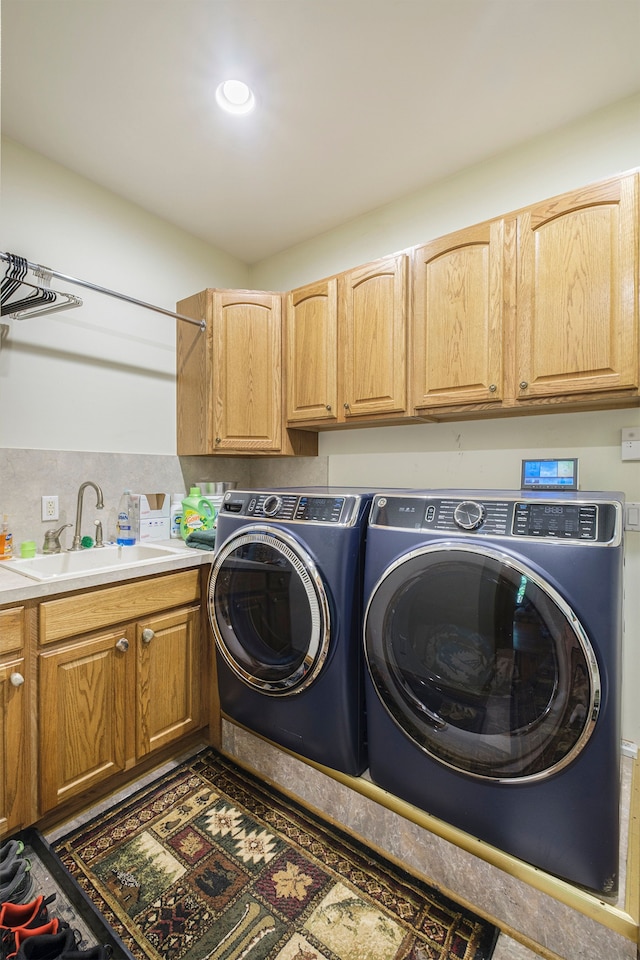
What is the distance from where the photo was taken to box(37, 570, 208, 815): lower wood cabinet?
1571 millimetres

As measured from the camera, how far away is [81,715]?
65.0 inches

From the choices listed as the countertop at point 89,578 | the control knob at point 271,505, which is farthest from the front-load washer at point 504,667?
the countertop at point 89,578

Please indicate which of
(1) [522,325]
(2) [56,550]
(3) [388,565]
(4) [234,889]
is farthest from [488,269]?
(4) [234,889]

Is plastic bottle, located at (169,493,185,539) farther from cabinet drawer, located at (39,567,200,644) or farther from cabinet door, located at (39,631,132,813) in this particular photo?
cabinet door, located at (39,631,132,813)

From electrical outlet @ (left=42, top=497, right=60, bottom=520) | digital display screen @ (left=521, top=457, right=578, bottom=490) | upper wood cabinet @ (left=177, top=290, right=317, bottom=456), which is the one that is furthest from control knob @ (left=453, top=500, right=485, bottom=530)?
electrical outlet @ (left=42, top=497, right=60, bottom=520)

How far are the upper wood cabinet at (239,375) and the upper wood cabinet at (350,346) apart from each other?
0.11 m

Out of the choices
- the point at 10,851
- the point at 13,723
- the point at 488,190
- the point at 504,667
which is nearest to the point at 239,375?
the point at 488,190

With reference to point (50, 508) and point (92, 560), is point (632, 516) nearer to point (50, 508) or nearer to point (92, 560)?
point (92, 560)

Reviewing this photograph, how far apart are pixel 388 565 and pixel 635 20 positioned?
6.33 feet

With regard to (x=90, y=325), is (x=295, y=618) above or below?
below

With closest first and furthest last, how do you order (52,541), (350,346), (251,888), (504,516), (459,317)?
1. (504,516)
2. (251,888)
3. (459,317)
4. (52,541)
5. (350,346)

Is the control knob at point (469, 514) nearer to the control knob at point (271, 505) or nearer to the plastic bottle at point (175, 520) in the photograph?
the control knob at point (271, 505)

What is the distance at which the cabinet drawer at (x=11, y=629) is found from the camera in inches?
57.2

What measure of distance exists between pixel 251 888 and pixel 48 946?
55 cm
